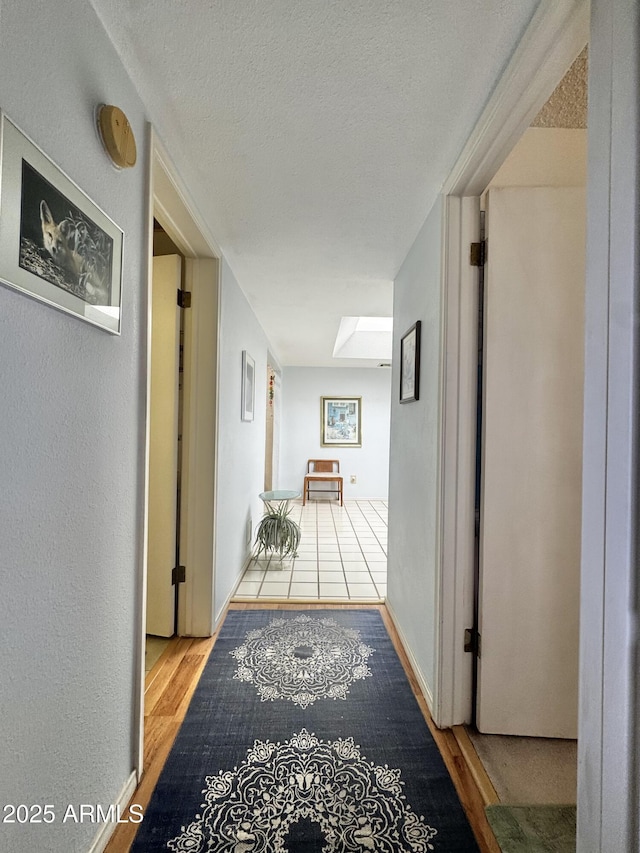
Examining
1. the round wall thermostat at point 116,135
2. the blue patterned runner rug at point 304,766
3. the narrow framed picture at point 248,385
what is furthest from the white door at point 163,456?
the round wall thermostat at point 116,135

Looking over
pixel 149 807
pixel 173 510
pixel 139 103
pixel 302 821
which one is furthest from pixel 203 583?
pixel 139 103

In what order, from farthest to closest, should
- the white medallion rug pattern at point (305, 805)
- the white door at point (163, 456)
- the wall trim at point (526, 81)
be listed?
the white door at point (163, 456), the white medallion rug pattern at point (305, 805), the wall trim at point (526, 81)

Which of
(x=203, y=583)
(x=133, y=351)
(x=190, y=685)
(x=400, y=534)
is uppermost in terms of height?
(x=133, y=351)

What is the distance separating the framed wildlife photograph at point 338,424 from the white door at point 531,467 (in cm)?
572

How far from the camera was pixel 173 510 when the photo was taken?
224 cm

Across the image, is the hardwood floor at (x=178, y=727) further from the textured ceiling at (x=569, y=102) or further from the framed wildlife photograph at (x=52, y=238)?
the textured ceiling at (x=569, y=102)

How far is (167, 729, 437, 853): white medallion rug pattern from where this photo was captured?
113 centimetres

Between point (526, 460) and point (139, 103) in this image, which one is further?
point (526, 460)

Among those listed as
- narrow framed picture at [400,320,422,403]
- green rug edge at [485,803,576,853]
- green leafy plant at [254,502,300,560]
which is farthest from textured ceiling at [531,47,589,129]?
green leafy plant at [254,502,300,560]

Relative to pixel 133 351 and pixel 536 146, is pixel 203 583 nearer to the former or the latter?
pixel 133 351

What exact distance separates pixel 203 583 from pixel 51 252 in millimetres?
1863

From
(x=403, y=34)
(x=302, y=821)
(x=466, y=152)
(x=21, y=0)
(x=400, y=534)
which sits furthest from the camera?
(x=400, y=534)

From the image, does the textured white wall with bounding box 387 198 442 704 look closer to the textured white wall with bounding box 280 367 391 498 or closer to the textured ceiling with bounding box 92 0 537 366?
the textured ceiling with bounding box 92 0 537 366

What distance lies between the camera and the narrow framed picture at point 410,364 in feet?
6.54
